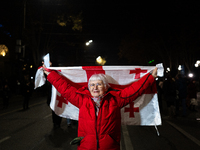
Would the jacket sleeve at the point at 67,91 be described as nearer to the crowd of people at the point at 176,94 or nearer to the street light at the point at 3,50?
the crowd of people at the point at 176,94

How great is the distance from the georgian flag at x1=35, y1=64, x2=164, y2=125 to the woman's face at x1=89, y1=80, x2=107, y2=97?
699 mm

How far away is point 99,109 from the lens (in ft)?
8.52

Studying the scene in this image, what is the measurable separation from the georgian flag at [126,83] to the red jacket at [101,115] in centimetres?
56

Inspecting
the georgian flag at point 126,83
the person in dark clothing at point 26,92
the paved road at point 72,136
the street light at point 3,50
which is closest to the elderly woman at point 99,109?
the georgian flag at point 126,83

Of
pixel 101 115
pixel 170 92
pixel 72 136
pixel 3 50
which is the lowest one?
pixel 72 136

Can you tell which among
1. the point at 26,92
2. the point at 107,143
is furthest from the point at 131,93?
the point at 26,92

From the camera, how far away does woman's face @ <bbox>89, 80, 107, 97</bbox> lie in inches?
109

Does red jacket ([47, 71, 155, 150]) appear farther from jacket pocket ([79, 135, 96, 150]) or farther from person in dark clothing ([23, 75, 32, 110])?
person in dark clothing ([23, 75, 32, 110])

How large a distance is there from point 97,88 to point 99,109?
324 millimetres

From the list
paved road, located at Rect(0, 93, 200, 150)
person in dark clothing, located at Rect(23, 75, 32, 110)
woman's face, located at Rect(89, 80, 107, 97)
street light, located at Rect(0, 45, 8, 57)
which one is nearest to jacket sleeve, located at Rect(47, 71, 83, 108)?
woman's face, located at Rect(89, 80, 107, 97)

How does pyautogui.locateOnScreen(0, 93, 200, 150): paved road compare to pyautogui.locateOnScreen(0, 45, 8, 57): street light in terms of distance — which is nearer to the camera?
pyautogui.locateOnScreen(0, 93, 200, 150): paved road

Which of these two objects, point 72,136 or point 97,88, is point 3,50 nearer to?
point 72,136

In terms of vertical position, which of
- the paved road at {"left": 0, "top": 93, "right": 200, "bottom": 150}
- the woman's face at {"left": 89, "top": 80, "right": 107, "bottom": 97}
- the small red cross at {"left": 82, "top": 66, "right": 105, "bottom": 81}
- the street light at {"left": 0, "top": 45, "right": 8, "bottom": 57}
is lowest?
the paved road at {"left": 0, "top": 93, "right": 200, "bottom": 150}

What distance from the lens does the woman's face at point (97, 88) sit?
9.05 feet
